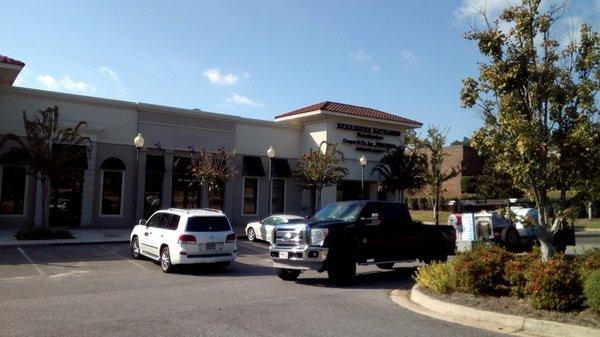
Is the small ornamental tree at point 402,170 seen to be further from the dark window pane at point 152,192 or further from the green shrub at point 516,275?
the green shrub at point 516,275

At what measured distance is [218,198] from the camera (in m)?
27.9

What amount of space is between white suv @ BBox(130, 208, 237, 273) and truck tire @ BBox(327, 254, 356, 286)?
322 cm

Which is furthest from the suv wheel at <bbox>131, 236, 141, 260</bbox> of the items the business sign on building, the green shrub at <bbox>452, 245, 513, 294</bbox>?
the business sign on building

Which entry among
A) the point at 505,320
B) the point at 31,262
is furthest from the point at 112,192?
the point at 505,320

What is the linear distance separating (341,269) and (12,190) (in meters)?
17.1

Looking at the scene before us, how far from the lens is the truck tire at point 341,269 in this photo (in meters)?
11.8

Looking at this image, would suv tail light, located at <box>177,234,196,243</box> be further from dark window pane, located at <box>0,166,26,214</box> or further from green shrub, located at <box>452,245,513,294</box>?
dark window pane, located at <box>0,166,26,214</box>

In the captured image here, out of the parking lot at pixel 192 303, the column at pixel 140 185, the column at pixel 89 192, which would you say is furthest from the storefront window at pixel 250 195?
the parking lot at pixel 192 303

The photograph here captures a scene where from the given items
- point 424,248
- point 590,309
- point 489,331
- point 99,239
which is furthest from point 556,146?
point 99,239

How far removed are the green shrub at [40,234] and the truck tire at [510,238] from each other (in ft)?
51.2

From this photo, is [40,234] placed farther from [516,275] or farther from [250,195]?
[516,275]

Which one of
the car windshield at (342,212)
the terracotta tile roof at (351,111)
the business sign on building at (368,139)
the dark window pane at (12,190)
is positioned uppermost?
the terracotta tile roof at (351,111)

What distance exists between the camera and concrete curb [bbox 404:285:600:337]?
7.11m

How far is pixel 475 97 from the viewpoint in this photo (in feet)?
35.9
